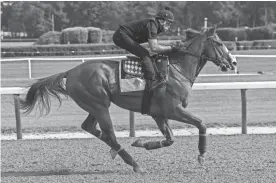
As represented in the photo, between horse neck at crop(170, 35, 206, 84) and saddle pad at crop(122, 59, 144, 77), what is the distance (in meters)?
0.45

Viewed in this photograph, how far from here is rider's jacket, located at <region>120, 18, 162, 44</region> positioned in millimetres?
6129

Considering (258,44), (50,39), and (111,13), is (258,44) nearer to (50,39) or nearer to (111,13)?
(111,13)

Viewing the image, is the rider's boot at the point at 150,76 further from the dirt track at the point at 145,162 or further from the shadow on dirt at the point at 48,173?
the shadow on dirt at the point at 48,173

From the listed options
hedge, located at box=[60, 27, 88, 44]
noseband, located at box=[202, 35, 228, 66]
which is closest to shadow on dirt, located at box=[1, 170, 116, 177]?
noseband, located at box=[202, 35, 228, 66]

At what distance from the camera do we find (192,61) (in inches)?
259

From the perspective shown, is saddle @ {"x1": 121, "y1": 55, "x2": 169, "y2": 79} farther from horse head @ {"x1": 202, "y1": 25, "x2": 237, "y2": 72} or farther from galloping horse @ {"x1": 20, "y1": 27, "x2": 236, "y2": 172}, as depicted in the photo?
horse head @ {"x1": 202, "y1": 25, "x2": 237, "y2": 72}

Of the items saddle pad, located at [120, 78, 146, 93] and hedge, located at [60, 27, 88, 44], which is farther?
hedge, located at [60, 27, 88, 44]

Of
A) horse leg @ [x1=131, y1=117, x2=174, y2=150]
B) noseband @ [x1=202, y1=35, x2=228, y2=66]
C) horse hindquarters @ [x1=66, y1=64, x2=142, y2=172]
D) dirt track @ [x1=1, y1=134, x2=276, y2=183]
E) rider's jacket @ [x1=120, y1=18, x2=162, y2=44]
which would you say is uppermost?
rider's jacket @ [x1=120, y1=18, x2=162, y2=44]

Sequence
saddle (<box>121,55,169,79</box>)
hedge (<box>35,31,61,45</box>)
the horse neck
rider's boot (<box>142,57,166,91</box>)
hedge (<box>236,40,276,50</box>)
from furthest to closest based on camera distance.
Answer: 1. hedge (<box>35,31,61,45</box>)
2. hedge (<box>236,40,276,50</box>)
3. the horse neck
4. saddle (<box>121,55,169,79</box>)
5. rider's boot (<box>142,57,166,91</box>)

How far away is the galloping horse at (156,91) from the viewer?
6191 millimetres

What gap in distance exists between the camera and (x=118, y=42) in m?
6.44

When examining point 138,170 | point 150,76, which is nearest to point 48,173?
point 138,170

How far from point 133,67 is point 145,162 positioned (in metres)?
1.29

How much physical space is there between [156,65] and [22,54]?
31132 millimetres
